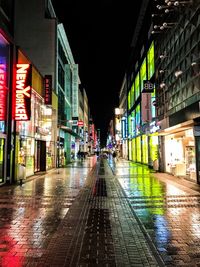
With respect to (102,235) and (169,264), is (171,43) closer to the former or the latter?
(102,235)

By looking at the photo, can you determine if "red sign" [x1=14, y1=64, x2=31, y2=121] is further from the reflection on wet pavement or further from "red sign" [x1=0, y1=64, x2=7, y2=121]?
the reflection on wet pavement

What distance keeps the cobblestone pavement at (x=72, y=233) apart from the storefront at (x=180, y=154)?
8.48 m

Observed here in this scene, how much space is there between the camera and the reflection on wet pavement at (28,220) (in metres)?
6.13

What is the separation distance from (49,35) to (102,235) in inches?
1314

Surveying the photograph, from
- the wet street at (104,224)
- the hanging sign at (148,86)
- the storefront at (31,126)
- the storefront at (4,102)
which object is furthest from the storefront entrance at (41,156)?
the wet street at (104,224)

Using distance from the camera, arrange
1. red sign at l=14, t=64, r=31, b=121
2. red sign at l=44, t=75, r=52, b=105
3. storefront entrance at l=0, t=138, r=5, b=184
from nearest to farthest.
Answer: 1. storefront entrance at l=0, t=138, r=5, b=184
2. red sign at l=14, t=64, r=31, b=121
3. red sign at l=44, t=75, r=52, b=105

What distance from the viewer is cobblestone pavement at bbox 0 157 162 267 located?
577cm

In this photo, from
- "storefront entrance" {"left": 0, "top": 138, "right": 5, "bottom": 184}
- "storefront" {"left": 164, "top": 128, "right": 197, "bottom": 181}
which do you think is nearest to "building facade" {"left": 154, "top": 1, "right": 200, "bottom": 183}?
"storefront" {"left": 164, "top": 128, "right": 197, "bottom": 181}

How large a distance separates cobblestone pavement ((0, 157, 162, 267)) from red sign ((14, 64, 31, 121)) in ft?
22.0

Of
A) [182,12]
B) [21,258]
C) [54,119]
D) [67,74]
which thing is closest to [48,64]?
[54,119]

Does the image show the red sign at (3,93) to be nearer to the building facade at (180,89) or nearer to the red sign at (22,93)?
the red sign at (22,93)

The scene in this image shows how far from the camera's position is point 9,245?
21.8 feet

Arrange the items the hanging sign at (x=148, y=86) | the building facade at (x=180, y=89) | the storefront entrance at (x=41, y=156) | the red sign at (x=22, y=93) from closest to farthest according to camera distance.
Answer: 1. the building facade at (x=180, y=89)
2. the red sign at (x=22, y=93)
3. the hanging sign at (x=148, y=86)
4. the storefront entrance at (x=41, y=156)

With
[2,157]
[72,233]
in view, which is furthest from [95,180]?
[72,233]
